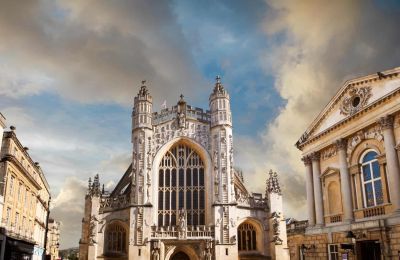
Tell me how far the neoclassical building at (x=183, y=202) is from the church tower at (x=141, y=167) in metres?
0.09

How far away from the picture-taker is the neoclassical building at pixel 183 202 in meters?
39.3

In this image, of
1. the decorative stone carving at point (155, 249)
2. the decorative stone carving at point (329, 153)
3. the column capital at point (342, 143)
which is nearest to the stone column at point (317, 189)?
the decorative stone carving at point (329, 153)

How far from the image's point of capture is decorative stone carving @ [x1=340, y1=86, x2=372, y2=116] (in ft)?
80.2

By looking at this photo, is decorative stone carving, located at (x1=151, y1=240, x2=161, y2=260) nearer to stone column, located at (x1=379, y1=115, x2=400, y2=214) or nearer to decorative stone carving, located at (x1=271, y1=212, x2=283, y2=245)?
decorative stone carving, located at (x1=271, y1=212, x2=283, y2=245)

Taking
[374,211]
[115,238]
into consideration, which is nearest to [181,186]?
[115,238]

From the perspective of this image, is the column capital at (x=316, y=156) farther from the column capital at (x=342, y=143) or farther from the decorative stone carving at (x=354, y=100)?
the decorative stone carving at (x=354, y=100)

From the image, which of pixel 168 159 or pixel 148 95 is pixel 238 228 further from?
pixel 148 95

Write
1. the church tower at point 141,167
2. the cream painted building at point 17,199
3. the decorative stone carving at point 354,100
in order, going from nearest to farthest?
the decorative stone carving at point 354,100 < the cream painted building at point 17,199 < the church tower at point 141,167

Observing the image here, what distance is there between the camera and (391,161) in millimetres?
21969

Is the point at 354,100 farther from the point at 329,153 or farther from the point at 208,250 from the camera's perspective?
the point at 208,250

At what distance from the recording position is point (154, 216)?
40344 millimetres

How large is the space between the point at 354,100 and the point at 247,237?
20.8 m

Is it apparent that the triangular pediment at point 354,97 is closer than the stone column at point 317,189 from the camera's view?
Yes

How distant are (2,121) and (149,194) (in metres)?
16.2
